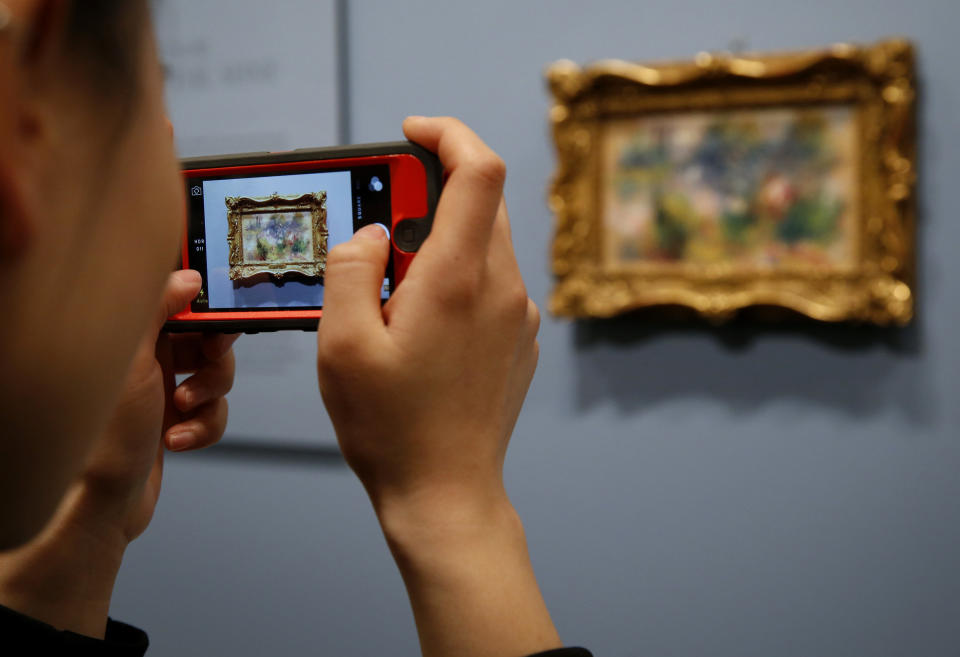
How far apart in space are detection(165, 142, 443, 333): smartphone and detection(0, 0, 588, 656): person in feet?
0.09

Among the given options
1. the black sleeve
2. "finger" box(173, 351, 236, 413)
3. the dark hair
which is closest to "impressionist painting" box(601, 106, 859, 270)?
"finger" box(173, 351, 236, 413)

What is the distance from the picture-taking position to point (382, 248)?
50 centimetres

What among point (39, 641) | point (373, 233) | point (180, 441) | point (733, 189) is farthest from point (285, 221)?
point (733, 189)

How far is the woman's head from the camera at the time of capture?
23 centimetres

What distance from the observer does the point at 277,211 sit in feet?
2.06

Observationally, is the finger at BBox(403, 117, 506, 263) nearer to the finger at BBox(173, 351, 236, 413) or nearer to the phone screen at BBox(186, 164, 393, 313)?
the phone screen at BBox(186, 164, 393, 313)

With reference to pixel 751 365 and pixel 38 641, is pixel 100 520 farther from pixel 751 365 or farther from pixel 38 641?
pixel 751 365

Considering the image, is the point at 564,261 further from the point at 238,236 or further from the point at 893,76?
the point at 238,236

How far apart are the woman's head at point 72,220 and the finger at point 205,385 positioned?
0.41 m

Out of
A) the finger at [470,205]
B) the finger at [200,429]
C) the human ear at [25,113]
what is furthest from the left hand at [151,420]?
the human ear at [25,113]

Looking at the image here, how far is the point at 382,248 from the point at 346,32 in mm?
983

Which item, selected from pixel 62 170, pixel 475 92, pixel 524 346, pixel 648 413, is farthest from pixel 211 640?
pixel 62 170

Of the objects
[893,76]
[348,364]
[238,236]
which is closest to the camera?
[348,364]

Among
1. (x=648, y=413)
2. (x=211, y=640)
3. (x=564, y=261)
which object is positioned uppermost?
(x=564, y=261)
